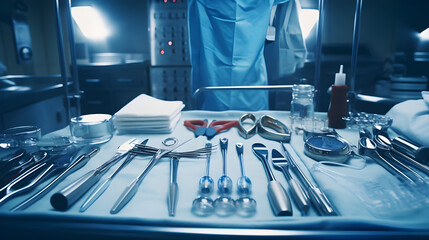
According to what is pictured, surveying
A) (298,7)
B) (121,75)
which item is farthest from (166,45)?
(298,7)

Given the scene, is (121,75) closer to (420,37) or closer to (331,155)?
(331,155)

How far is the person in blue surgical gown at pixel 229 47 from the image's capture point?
1243mm

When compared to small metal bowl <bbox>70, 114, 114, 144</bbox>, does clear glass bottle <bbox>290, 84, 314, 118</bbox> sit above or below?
above

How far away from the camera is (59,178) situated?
480 millimetres

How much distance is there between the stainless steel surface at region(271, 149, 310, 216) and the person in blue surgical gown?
2.66 feet

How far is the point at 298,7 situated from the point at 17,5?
2.82 m

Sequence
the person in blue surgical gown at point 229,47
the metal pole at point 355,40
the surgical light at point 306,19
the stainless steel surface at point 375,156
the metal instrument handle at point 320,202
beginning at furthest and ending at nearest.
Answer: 1. the surgical light at point 306,19
2. the person in blue surgical gown at point 229,47
3. the metal pole at point 355,40
4. the stainless steel surface at point 375,156
5. the metal instrument handle at point 320,202

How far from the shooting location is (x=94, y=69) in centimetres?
256

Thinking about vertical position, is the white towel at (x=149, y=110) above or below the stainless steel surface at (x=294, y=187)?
above

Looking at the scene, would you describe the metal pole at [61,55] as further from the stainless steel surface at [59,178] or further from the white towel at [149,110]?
the stainless steel surface at [59,178]

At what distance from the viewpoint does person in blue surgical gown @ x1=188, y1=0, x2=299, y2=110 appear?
1.24 meters

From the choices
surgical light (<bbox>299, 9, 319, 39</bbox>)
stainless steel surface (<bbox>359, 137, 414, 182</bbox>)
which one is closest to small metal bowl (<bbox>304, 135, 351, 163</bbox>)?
stainless steel surface (<bbox>359, 137, 414, 182</bbox>)

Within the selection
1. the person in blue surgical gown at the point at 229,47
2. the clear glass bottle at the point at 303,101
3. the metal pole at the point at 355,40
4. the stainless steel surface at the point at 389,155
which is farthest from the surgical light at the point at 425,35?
the stainless steel surface at the point at 389,155

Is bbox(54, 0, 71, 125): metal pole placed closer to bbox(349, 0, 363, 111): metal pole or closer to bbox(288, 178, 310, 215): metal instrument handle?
bbox(288, 178, 310, 215): metal instrument handle
